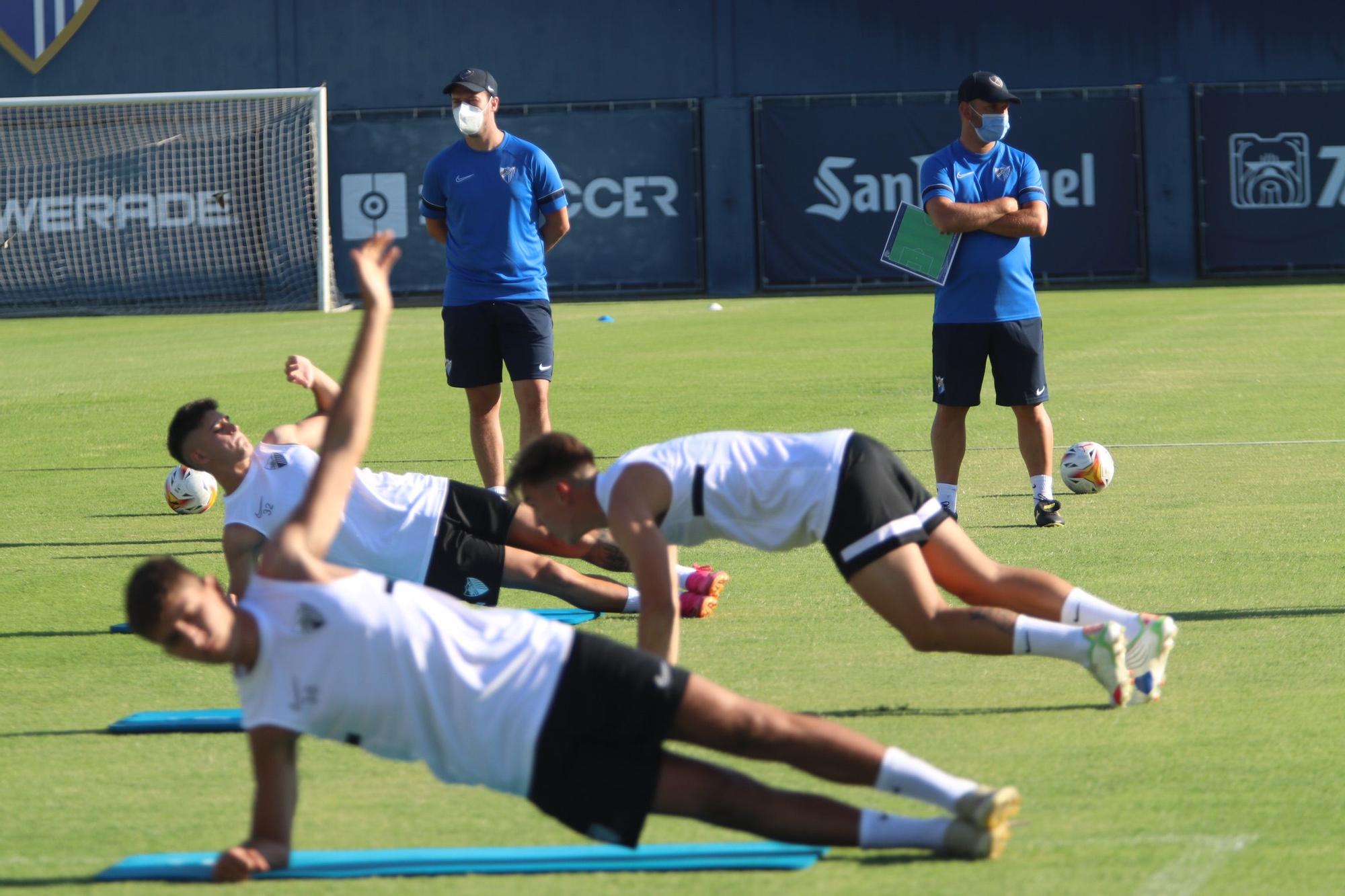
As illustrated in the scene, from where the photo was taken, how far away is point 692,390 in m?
16.2

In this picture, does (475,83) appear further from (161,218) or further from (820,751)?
(161,218)

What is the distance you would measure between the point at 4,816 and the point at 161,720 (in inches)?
33.1

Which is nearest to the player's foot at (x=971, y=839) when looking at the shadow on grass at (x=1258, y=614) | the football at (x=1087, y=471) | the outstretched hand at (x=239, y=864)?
the outstretched hand at (x=239, y=864)

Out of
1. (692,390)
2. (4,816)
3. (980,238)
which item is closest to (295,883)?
(4,816)

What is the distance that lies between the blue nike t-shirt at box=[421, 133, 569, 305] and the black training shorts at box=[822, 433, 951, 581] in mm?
4648

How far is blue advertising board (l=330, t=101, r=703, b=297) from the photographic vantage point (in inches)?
1192

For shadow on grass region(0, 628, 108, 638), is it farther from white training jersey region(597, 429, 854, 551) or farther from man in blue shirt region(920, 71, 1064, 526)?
man in blue shirt region(920, 71, 1064, 526)

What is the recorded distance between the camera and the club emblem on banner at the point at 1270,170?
29469 millimetres

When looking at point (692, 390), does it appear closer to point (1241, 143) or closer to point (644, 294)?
point (644, 294)

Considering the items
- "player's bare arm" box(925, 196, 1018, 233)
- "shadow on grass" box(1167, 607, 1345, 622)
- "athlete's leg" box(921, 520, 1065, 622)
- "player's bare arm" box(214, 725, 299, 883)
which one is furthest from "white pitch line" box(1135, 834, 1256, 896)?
"player's bare arm" box(925, 196, 1018, 233)

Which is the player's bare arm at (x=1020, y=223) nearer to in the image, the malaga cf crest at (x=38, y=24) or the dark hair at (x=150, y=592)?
the dark hair at (x=150, y=592)

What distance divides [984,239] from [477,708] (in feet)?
19.1

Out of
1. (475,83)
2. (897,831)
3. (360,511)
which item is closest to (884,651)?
(360,511)

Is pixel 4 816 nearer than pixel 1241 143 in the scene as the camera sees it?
Yes
